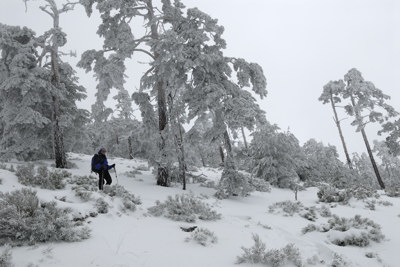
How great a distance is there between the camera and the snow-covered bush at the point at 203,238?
22.8 feet

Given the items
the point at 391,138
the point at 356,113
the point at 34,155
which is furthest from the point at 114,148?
the point at 391,138

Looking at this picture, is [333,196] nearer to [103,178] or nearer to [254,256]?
[254,256]

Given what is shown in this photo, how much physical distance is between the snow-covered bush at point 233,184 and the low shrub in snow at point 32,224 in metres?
7.55

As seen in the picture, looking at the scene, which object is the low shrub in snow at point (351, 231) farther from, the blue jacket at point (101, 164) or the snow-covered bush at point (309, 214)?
the blue jacket at point (101, 164)

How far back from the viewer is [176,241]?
6.96 m

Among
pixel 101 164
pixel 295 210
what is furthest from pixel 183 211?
pixel 295 210

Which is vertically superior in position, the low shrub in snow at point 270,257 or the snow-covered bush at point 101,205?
the snow-covered bush at point 101,205

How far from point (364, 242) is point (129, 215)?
656cm

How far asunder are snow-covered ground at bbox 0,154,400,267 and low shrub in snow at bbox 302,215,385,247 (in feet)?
0.51

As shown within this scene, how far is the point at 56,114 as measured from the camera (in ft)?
52.4

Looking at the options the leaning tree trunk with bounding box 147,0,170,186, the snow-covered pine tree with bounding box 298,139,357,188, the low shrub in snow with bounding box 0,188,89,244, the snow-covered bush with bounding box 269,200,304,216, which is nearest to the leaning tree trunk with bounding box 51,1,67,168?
the leaning tree trunk with bounding box 147,0,170,186

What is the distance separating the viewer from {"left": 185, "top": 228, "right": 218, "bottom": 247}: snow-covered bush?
694 cm

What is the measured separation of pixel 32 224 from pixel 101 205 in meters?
2.32

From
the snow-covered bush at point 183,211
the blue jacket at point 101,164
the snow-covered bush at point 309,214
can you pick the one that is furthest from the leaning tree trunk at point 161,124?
the snow-covered bush at point 309,214
